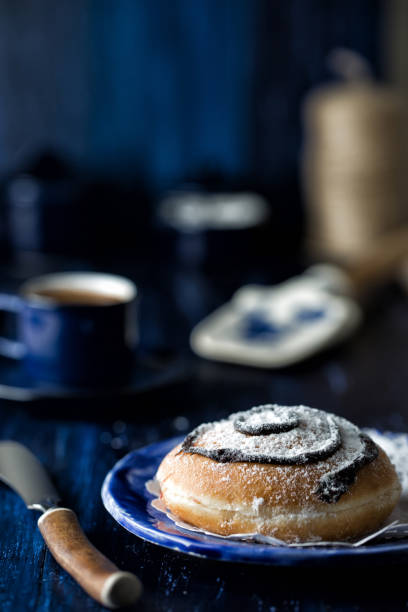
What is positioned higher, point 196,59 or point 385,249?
point 196,59

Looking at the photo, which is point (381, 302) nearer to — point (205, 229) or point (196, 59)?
point (205, 229)

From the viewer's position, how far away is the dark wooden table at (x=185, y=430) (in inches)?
23.4

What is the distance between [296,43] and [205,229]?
31.2 inches

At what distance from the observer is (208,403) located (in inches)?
42.0

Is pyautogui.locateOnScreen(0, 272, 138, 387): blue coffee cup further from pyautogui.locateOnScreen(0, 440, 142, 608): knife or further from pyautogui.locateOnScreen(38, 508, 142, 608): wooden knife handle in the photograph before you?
pyautogui.locateOnScreen(38, 508, 142, 608): wooden knife handle

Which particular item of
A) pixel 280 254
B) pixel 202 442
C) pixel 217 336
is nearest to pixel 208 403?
pixel 217 336

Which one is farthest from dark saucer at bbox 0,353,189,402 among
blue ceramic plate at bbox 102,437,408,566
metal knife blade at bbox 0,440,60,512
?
blue ceramic plate at bbox 102,437,408,566

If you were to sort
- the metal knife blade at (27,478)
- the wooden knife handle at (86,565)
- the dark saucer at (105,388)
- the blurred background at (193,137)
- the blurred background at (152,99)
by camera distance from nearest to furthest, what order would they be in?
1. the wooden knife handle at (86,565)
2. the metal knife blade at (27,478)
3. the dark saucer at (105,388)
4. the blurred background at (193,137)
5. the blurred background at (152,99)

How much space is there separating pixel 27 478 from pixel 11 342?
0.34m

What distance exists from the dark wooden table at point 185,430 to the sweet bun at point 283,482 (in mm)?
38

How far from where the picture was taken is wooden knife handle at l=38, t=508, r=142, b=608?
55 centimetres

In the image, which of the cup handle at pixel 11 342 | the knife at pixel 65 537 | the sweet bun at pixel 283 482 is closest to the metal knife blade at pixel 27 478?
the knife at pixel 65 537

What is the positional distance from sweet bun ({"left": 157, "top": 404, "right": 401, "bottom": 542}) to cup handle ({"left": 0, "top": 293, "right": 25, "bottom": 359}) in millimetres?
435

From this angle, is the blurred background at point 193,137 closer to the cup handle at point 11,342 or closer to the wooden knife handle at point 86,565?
the cup handle at point 11,342
